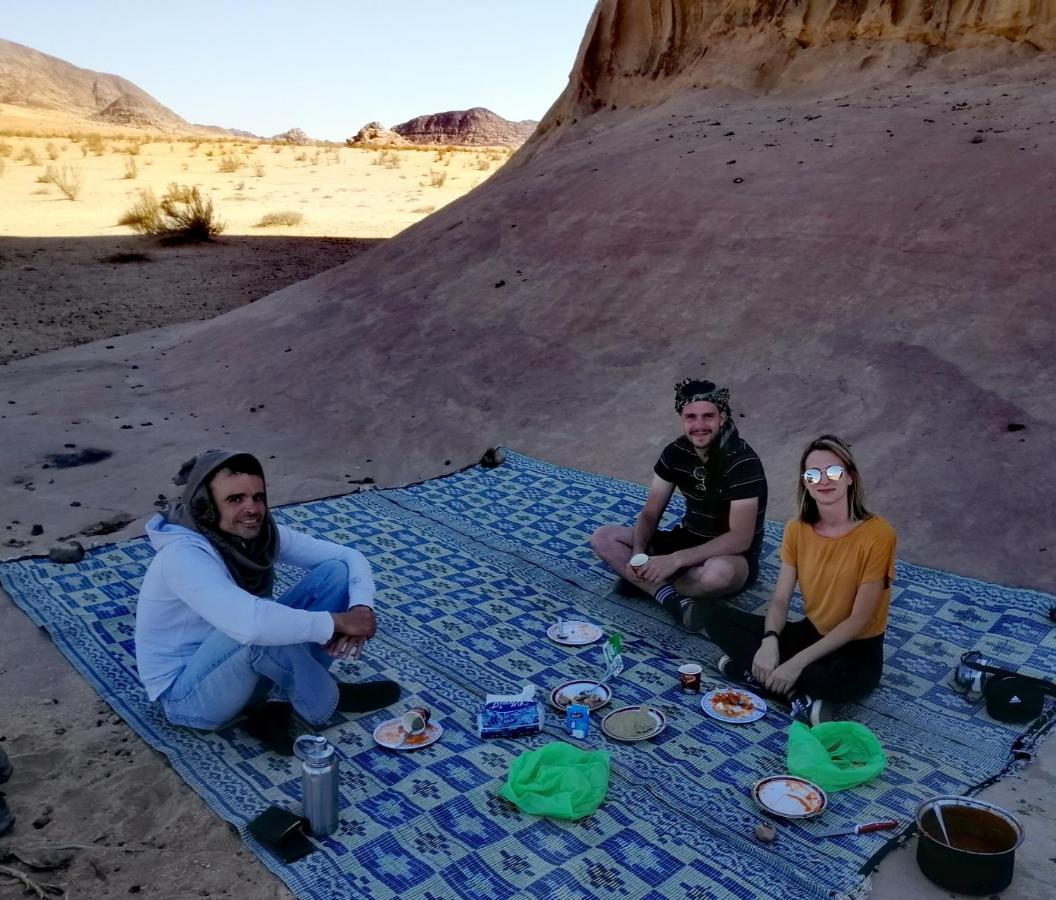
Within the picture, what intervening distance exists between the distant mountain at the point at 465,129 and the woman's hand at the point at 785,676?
71.9 metres

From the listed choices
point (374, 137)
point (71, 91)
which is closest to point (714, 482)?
point (374, 137)

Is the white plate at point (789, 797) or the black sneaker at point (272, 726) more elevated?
the white plate at point (789, 797)

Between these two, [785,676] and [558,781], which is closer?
[558,781]

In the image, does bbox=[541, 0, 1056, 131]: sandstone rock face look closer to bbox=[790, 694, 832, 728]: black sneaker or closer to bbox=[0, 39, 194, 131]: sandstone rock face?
bbox=[790, 694, 832, 728]: black sneaker

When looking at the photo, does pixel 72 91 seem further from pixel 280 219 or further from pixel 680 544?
pixel 680 544

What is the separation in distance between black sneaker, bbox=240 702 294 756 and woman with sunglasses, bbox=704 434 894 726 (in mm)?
1646

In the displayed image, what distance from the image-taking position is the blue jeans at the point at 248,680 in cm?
298

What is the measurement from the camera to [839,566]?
3270mm

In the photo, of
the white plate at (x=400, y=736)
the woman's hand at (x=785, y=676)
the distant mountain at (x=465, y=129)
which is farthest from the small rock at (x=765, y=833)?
the distant mountain at (x=465, y=129)

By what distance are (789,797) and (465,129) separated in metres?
79.0

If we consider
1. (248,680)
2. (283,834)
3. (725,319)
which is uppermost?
(725,319)

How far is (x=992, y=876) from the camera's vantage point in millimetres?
2422

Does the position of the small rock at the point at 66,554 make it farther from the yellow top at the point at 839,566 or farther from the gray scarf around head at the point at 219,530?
the yellow top at the point at 839,566

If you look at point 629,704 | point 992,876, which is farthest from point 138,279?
point 992,876
